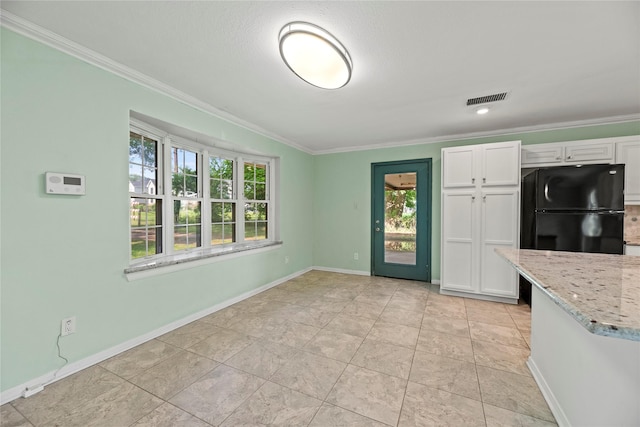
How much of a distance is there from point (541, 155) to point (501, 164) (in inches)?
21.7

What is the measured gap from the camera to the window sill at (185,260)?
2.33 metres

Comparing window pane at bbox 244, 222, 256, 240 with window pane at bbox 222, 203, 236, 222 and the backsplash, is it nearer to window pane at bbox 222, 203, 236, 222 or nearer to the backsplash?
window pane at bbox 222, 203, 236, 222

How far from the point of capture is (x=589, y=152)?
317 centimetres

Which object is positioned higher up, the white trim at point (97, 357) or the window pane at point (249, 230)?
the window pane at point (249, 230)

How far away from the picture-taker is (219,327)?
2.69m

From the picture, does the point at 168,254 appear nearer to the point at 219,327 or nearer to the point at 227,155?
the point at 219,327

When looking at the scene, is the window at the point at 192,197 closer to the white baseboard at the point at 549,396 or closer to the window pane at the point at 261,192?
the window pane at the point at 261,192

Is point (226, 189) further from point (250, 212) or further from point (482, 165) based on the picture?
point (482, 165)

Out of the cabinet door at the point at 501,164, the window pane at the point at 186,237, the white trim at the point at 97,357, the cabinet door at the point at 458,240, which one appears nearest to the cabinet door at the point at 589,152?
the cabinet door at the point at 501,164

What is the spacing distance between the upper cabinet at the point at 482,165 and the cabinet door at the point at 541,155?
0.91 ft

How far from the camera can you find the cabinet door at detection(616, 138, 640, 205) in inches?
116

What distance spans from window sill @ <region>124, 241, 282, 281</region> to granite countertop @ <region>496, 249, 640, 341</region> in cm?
286

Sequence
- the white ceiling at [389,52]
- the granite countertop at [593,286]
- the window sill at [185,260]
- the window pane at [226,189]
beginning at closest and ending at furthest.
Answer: the granite countertop at [593,286]
the white ceiling at [389,52]
the window sill at [185,260]
the window pane at [226,189]

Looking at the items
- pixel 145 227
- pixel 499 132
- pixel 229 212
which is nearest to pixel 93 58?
pixel 145 227
